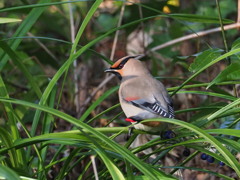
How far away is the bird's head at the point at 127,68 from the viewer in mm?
3736

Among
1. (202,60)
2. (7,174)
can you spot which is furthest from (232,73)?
(7,174)

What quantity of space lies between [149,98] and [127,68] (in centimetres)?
71

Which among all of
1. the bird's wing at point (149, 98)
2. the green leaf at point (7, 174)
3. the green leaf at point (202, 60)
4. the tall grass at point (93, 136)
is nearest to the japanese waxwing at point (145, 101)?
the bird's wing at point (149, 98)

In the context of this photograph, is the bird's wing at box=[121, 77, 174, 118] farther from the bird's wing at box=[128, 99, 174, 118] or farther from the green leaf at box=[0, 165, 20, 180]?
the green leaf at box=[0, 165, 20, 180]

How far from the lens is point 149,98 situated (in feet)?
10.2

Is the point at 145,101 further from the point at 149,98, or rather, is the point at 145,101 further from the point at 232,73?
the point at 232,73

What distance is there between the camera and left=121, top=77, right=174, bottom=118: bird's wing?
3013 millimetres

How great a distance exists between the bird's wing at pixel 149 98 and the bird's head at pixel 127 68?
0.36 m

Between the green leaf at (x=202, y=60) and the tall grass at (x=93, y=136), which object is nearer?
the tall grass at (x=93, y=136)

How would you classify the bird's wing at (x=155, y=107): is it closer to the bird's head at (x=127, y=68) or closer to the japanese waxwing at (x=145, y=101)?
the japanese waxwing at (x=145, y=101)

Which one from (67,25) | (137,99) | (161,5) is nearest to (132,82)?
(137,99)

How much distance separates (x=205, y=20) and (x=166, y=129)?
2.90 feet

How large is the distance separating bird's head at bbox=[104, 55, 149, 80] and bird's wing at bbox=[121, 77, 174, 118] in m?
0.36

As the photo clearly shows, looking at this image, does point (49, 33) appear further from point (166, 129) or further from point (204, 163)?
point (166, 129)
